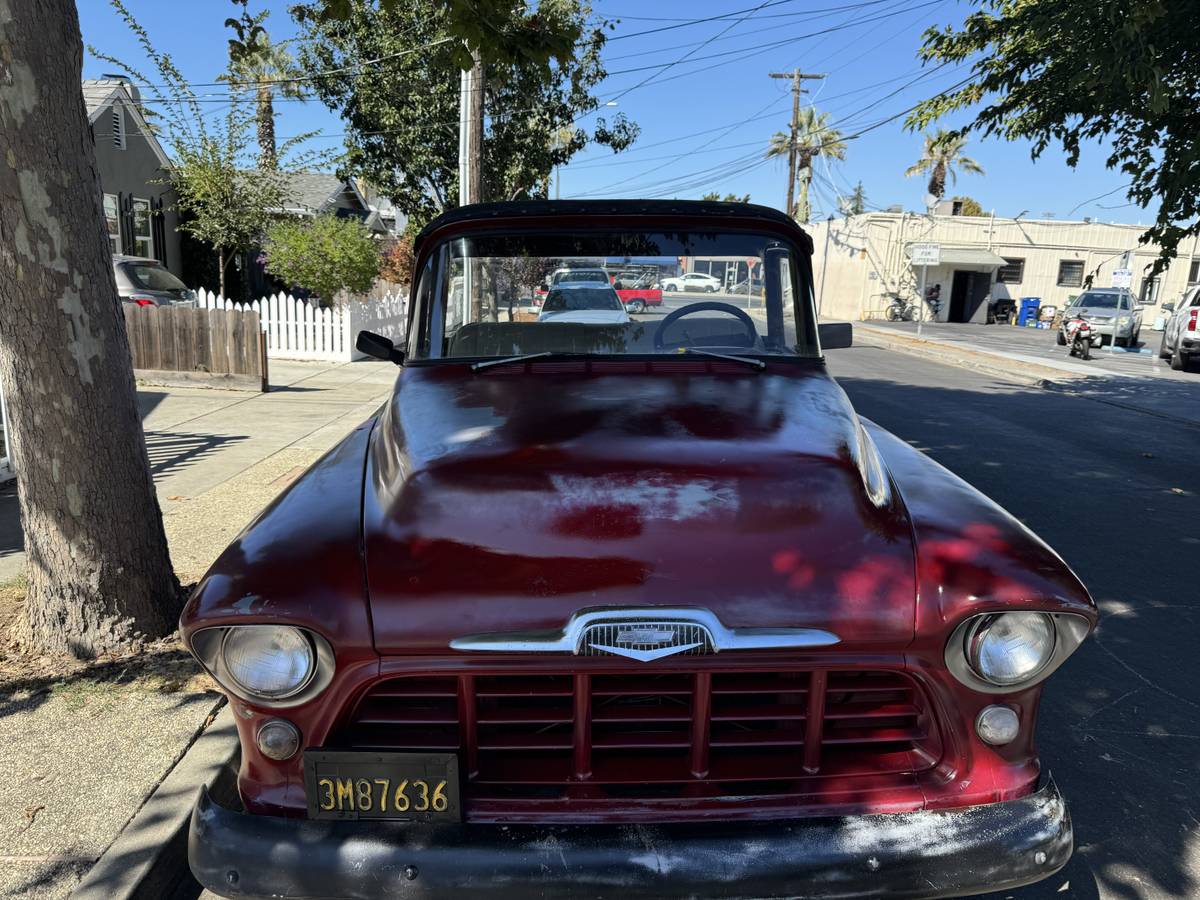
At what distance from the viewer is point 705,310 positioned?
3.53 metres

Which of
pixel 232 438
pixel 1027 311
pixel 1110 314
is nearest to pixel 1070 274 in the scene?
pixel 1027 311

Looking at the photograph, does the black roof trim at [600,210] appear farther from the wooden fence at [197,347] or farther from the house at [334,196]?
the house at [334,196]

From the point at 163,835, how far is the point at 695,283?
2.63 meters

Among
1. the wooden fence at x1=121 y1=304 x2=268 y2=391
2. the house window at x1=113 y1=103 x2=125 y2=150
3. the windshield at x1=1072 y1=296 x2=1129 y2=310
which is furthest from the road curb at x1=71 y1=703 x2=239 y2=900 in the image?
the windshield at x1=1072 y1=296 x2=1129 y2=310

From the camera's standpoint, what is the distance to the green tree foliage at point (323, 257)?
15.8 m

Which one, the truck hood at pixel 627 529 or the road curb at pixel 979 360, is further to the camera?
the road curb at pixel 979 360

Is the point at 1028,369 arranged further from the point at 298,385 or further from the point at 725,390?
the point at 725,390

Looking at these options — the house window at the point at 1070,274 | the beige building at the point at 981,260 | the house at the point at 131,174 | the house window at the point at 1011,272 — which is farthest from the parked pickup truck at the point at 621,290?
the house window at the point at 1070,274

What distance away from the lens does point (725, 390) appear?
2.77 meters

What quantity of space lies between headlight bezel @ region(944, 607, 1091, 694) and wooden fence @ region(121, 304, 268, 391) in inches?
405

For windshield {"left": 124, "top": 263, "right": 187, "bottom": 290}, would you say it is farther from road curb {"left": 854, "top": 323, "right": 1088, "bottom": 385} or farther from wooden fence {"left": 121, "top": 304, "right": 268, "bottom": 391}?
road curb {"left": 854, "top": 323, "right": 1088, "bottom": 385}

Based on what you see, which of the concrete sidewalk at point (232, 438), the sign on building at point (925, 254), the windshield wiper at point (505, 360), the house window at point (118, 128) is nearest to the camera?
the windshield wiper at point (505, 360)

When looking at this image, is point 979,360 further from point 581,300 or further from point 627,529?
point 627,529

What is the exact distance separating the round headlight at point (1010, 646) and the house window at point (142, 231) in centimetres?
2168
